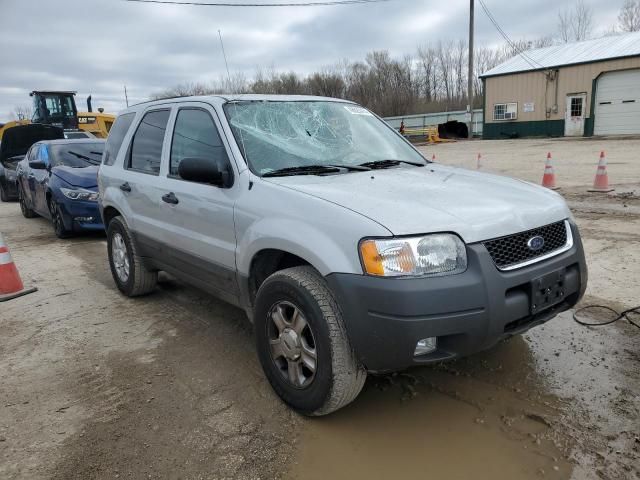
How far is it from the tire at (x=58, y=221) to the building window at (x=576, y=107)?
2865 centimetres

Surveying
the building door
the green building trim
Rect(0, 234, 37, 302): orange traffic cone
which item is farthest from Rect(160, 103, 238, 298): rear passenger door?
the green building trim

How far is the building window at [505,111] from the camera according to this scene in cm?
3183

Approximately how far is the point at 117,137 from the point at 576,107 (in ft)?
98.0

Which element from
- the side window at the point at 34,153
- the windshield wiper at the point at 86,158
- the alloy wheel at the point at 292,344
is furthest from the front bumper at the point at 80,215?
the alloy wheel at the point at 292,344

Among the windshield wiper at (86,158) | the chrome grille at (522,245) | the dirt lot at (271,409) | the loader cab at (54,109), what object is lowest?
the dirt lot at (271,409)

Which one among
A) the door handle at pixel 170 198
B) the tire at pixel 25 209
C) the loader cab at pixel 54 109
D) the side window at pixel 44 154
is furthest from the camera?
the loader cab at pixel 54 109

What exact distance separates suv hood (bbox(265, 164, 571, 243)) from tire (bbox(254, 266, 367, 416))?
483 millimetres

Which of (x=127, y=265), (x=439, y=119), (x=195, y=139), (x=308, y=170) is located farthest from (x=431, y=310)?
(x=439, y=119)

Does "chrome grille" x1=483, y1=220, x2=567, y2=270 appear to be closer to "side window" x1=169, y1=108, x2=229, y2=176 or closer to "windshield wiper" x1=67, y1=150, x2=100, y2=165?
"side window" x1=169, y1=108, x2=229, y2=176

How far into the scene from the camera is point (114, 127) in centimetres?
518

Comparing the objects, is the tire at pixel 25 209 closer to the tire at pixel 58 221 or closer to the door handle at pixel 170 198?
the tire at pixel 58 221

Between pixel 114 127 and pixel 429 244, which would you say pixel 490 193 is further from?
pixel 114 127

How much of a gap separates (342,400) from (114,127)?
3950 millimetres

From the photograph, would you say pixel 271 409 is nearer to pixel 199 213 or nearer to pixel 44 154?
pixel 199 213
